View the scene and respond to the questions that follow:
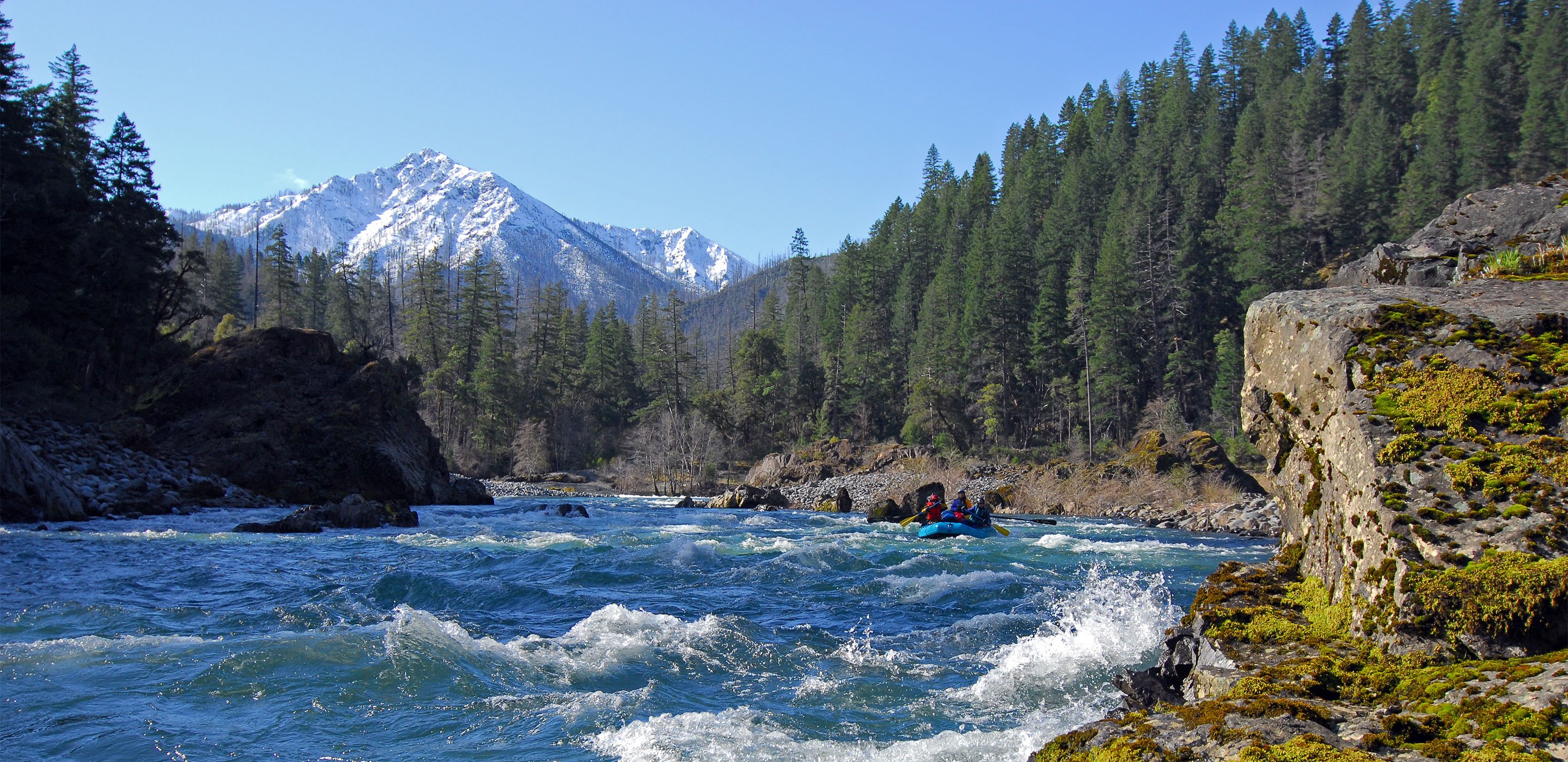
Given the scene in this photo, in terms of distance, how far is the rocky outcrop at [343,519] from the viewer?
1988 centimetres

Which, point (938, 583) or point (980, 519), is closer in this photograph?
point (938, 583)

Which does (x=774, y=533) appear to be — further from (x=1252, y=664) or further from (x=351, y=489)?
(x=1252, y=664)

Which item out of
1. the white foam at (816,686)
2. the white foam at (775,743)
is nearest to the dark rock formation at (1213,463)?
the white foam at (816,686)

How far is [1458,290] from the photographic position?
695 cm

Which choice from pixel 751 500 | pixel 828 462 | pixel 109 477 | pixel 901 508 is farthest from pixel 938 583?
pixel 828 462

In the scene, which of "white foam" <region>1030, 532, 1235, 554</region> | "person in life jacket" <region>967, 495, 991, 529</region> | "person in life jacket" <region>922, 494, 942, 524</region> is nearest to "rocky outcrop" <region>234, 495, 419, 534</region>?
"person in life jacket" <region>922, 494, 942, 524</region>

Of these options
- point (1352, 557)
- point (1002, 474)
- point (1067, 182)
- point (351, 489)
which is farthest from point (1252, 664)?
point (1067, 182)

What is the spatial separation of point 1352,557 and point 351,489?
29.7m

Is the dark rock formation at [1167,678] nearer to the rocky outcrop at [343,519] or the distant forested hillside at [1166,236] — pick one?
the rocky outcrop at [343,519]

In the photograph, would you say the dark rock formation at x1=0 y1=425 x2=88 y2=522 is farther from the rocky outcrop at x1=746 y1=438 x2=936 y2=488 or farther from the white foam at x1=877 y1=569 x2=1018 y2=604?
the rocky outcrop at x1=746 y1=438 x2=936 y2=488

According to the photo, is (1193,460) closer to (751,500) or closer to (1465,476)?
(751,500)

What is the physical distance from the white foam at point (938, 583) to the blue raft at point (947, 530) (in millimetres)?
6532

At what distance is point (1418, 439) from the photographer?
545 centimetres

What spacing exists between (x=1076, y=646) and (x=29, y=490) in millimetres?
22624
